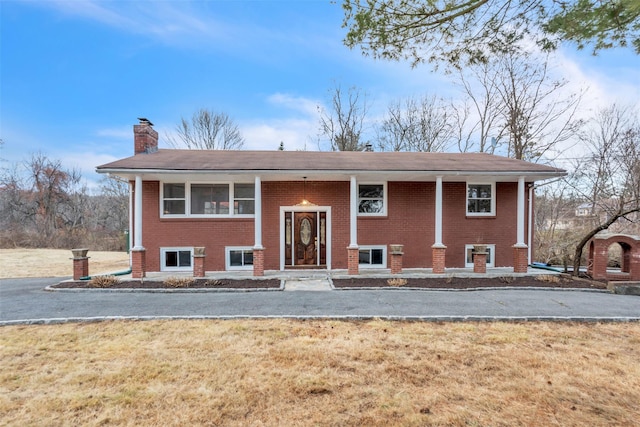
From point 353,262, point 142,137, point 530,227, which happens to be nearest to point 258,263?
point 353,262

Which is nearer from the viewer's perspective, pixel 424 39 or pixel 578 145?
pixel 424 39

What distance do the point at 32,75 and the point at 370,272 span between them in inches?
766

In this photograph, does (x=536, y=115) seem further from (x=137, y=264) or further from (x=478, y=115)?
(x=137, y=264)

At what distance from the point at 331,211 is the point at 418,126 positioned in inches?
634

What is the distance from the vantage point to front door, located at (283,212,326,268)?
10875mm

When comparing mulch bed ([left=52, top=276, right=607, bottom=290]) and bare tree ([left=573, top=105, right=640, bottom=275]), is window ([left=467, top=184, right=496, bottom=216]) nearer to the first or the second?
mulch bed ([left=52, top=276, right=607, bottom=290])

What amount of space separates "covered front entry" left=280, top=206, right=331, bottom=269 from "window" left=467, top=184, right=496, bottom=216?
5.26m

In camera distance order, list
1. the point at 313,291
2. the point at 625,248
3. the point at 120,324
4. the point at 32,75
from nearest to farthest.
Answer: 1. the point at 120,324
2. the point at 313,291
3. the point at 625,248
4. the point at 32,75

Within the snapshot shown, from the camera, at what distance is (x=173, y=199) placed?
10.5 meters

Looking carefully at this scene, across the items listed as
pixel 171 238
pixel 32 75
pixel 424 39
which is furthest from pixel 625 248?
pixel 32 75

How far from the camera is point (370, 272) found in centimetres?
1016

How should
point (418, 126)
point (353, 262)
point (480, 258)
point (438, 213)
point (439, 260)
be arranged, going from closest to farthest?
point (353, 262)
point (439, 260)
point (480, 258)
point (438, 213)
point (418, 126)

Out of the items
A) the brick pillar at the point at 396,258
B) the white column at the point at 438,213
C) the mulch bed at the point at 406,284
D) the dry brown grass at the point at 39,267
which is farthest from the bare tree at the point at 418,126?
the dry brown grass at the point at 39,267

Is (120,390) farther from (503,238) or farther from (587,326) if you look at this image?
(503,238)
